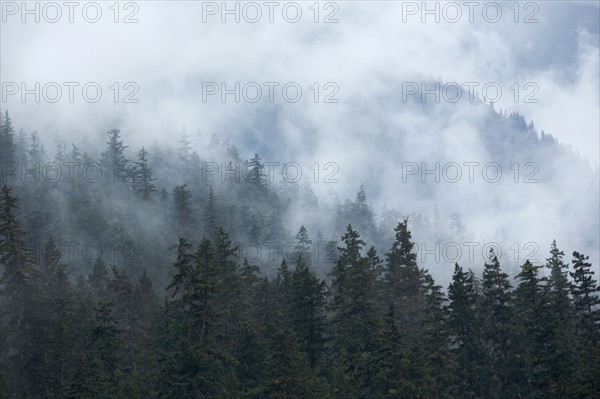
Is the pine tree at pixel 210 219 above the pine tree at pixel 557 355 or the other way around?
above

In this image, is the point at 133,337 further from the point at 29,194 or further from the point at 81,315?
the point at 29,194

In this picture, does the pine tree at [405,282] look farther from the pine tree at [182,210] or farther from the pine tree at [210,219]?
the pine tree at [182,210]

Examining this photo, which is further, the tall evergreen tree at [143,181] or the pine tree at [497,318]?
the tall evergreen tree at [143,181]

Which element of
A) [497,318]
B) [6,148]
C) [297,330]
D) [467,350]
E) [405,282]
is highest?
[6,148]

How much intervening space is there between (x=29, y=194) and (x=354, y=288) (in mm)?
84112

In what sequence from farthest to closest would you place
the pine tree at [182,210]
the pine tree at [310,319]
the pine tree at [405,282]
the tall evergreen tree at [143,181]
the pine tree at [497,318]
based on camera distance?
the tall evergreen tree at [143,181], the pine tree at [182,210], the pine tree at [405,282], the pine tree at [310,319], the pine tree at [497,318]

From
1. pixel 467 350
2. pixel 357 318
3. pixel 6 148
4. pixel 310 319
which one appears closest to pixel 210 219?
pixel 6 148

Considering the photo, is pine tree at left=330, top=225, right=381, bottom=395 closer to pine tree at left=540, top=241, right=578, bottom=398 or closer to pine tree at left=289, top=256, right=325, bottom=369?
pine tree at left=289, top=256, right=325, bottom=369

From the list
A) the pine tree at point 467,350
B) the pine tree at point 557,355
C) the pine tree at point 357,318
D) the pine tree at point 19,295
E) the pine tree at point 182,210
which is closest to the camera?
the pine tree at point 557,355

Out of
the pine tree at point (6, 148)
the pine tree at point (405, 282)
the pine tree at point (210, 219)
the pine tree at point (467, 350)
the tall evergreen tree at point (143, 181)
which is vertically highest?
the pine tree at point (6, 148)

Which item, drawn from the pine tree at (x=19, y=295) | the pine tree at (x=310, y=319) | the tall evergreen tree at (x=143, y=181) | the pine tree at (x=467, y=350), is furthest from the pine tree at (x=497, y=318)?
the tall evergreen tree at (x=143, y=181)

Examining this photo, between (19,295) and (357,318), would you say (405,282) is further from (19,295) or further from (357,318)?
(19,295)

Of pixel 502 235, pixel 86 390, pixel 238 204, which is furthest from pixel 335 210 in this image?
pixel 86 390

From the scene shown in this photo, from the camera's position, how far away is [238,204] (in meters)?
135
